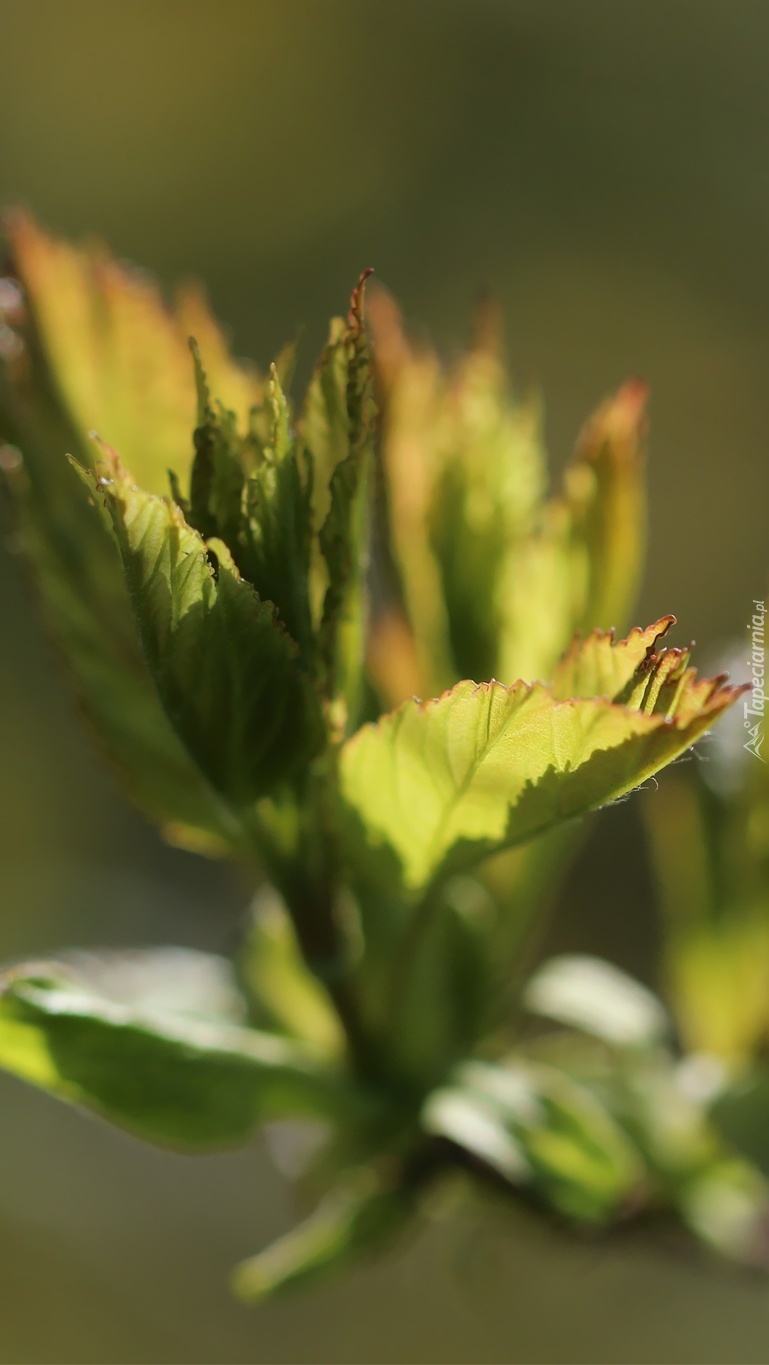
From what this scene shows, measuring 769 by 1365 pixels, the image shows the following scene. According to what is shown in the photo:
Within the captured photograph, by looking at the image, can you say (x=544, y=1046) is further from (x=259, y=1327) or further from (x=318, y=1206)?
(x=259, y=1327)

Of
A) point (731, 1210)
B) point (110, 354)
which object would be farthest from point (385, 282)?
point (731, 1210)

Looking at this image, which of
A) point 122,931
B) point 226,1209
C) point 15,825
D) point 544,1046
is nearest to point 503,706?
point 544,1046

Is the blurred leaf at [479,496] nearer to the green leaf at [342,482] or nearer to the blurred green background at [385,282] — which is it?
the green leaf at [342,482]

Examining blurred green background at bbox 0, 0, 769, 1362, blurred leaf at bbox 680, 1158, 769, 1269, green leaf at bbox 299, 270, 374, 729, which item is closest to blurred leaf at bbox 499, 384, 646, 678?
green leaf at bbox 299, 270, 374, 729

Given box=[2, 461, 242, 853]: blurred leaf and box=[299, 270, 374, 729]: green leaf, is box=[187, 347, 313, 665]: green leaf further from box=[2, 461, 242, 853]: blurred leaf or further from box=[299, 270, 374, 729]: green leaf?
box=[2, 461, 242, 853]: blurred leaf

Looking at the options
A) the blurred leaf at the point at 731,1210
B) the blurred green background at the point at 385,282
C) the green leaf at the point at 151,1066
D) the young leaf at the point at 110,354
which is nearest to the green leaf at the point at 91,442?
the young leaf at the point at 110,354

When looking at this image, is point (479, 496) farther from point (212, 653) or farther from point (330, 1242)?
point (330, 1242)
